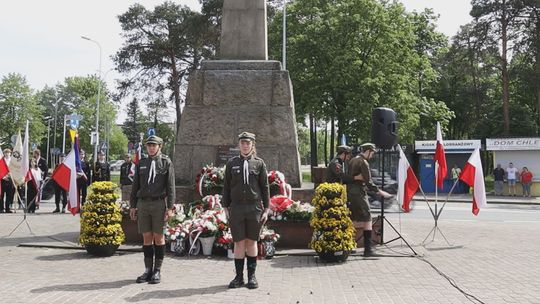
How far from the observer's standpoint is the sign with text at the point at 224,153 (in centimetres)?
981

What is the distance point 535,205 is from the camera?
2230 centimetres

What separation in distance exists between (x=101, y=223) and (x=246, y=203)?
284cm

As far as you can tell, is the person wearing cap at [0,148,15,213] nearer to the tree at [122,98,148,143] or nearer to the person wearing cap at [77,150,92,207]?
the person wearing cap at [77,150,92,207]

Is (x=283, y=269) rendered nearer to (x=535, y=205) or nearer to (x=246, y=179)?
(x=246, y=179)

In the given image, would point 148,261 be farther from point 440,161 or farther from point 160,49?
point 160,49

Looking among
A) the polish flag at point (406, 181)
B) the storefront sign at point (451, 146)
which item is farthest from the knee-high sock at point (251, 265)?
the storefront sign at point (451, 146)

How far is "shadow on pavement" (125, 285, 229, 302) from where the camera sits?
537 cm

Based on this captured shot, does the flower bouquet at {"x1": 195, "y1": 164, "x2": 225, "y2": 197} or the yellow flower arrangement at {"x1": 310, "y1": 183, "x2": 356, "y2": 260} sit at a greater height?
the flower bouquet at {"x1": 195, "y1": 164, "x2": 225, "y2": 197}

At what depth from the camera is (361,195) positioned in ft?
27.2

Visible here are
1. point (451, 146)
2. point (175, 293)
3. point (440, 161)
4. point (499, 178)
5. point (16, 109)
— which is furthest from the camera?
point (16, 109)

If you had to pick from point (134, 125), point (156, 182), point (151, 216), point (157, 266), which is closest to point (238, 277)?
point (157, 266)

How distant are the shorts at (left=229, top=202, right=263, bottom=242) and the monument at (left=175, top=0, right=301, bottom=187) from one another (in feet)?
12.1

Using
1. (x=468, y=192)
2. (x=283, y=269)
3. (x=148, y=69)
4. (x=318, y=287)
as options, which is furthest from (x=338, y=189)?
(x=148, y=69)

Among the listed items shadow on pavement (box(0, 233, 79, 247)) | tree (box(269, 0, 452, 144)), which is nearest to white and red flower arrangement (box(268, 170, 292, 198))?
shadow on pavement (box(0, 233, 79, 247))
